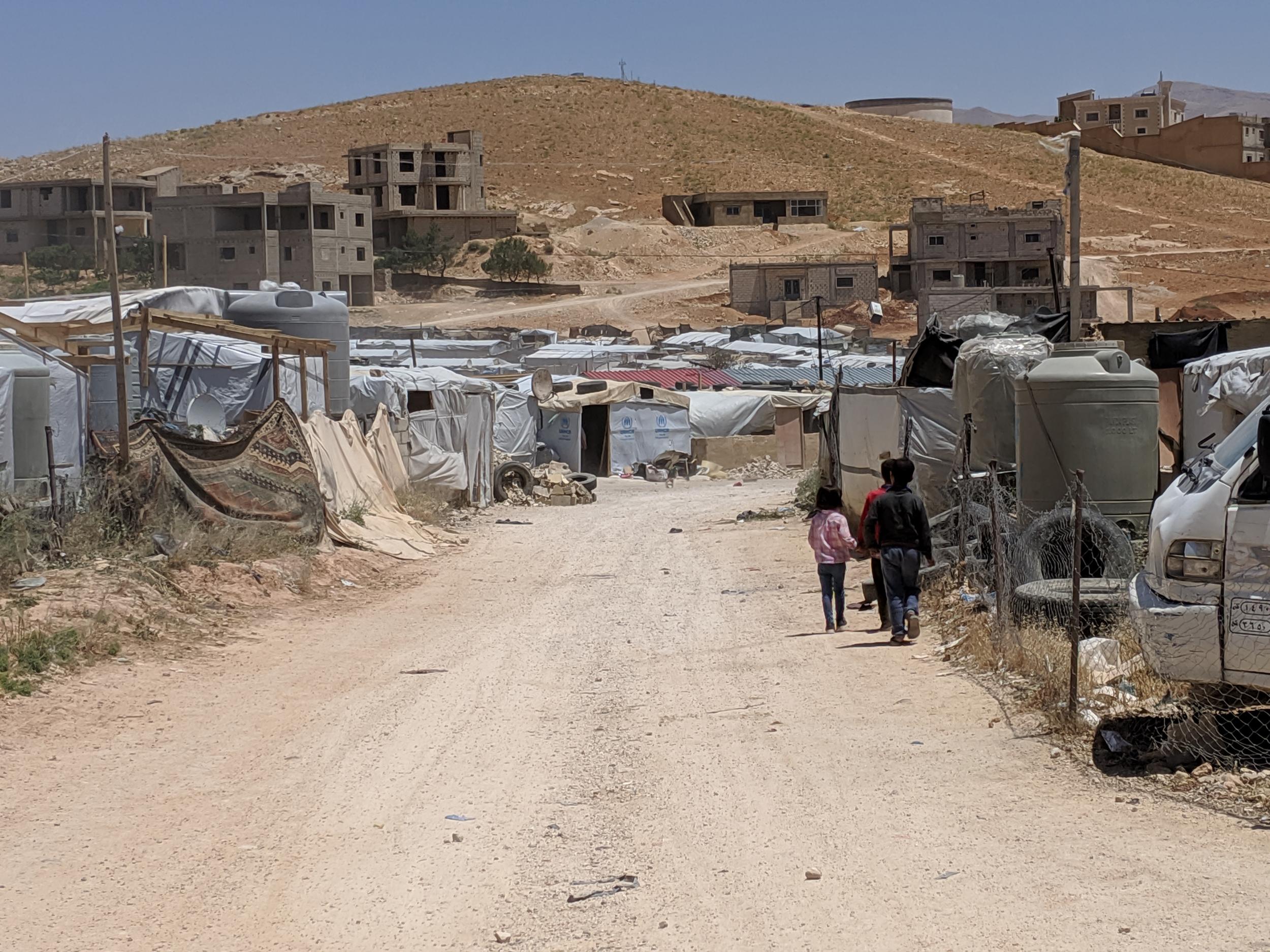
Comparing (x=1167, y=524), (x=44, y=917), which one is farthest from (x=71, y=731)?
(x=1167, y=524)

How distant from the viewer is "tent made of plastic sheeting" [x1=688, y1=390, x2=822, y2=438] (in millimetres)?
35656

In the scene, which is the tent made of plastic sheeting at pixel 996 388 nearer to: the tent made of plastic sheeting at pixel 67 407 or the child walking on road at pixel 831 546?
the child walking on road at pixel 831 546

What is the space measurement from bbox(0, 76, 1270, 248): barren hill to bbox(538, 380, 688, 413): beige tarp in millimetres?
57587

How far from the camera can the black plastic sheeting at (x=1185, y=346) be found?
19.1 meters

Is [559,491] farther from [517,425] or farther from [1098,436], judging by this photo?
[1098,436]

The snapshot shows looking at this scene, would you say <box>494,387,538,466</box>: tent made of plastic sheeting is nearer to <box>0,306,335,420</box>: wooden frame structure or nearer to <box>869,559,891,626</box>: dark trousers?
<box>0,306,335,420</box>: wooden frame structure

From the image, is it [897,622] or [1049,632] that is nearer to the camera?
[1049,632]

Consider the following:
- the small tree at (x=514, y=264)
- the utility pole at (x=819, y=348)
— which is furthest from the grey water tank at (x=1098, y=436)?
the small tree at (x=514, y=264)

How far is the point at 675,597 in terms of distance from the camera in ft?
47.9

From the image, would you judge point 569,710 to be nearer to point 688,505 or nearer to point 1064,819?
point 1064,819

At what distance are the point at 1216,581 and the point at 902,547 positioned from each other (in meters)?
4.73

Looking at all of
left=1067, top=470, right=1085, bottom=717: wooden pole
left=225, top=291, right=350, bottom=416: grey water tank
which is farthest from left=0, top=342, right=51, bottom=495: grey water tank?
left=1067, top=470, right=1085, bottom=717: wooden pole

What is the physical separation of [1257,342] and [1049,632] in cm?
1212

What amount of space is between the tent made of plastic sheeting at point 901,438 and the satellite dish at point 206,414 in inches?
325
